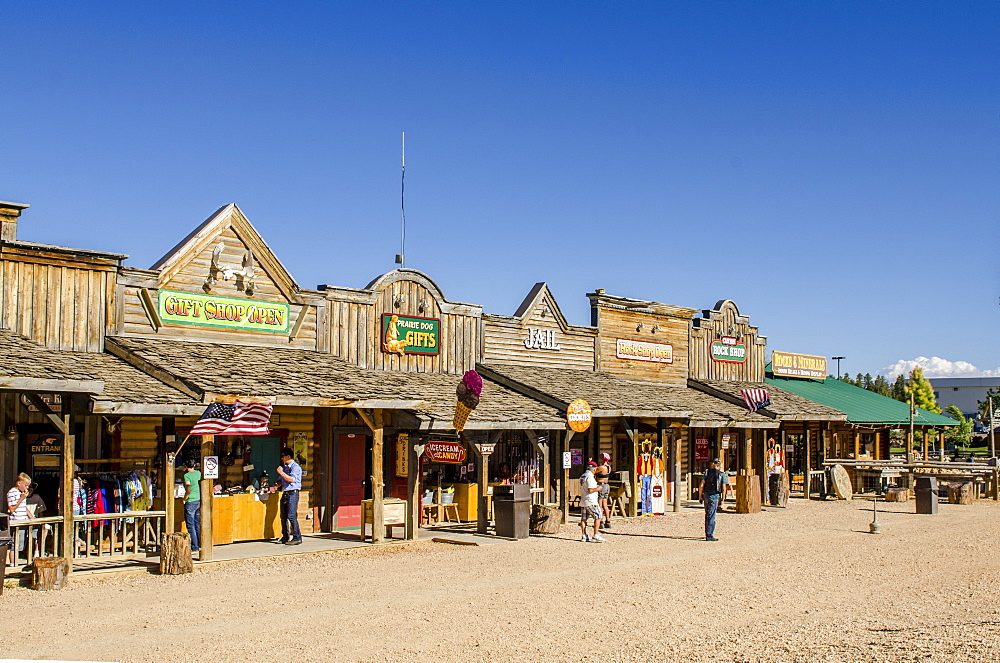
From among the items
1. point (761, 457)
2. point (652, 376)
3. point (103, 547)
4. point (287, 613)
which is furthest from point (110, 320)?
point (761, 457)

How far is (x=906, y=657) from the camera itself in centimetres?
915

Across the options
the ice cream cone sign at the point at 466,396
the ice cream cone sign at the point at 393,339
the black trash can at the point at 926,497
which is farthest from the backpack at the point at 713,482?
the black trash can at the point at 926,497

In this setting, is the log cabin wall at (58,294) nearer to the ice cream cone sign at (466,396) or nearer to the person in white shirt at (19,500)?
the person in white shirt at (19,500)

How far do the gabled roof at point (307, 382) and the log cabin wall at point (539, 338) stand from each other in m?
2.69

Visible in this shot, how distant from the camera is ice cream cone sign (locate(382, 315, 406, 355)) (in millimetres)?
21281

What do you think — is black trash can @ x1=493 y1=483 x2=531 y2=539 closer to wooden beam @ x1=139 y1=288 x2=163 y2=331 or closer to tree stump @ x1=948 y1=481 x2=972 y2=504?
wooden beam @ x1=139 y1=288 x2=163 y2=331

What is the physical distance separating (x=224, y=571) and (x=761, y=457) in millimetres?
16832

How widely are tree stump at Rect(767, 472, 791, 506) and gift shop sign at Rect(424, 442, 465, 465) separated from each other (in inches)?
396

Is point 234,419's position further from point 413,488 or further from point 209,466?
point 413,488

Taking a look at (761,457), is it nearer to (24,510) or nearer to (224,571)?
(224,571)

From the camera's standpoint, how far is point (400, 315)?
2159 cm

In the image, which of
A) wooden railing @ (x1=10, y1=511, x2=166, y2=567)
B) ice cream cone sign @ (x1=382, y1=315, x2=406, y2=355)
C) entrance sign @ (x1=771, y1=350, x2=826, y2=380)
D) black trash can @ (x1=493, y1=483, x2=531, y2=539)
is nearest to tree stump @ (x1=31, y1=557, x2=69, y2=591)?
wooden railing @ (x1=10, y1=511, x2=166, y2=567)

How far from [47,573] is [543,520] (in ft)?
30.3

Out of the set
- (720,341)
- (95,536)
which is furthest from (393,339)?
(720,341)
